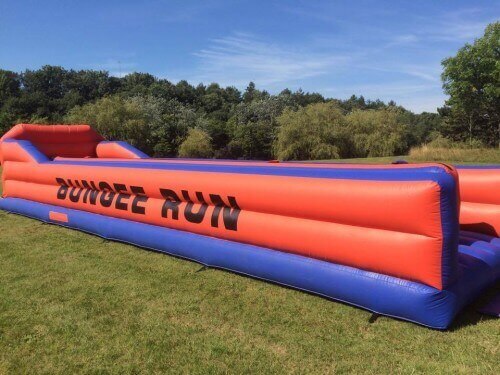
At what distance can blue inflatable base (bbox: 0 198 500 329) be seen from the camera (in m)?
2.62

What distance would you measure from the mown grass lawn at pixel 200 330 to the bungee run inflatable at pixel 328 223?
19 centimetres

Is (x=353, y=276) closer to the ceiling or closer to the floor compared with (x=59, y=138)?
closer to the floor

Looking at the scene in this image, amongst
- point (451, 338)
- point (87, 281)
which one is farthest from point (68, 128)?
point (451, 338)

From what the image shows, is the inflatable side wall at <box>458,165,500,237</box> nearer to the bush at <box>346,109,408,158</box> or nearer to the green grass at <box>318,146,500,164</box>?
the green grass at <box>318,146,500,164</box>

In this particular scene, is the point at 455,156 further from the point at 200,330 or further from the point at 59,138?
the point at 200,330

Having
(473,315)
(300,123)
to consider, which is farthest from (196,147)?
(473,315)

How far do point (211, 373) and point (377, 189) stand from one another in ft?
5.23

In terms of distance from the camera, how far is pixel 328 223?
3176 mm

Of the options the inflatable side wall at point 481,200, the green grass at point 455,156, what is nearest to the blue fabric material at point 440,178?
the inflatable side wall at point 481,200

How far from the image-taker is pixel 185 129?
42.6 metres

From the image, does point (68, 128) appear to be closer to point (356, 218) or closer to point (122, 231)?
point (122, 231)

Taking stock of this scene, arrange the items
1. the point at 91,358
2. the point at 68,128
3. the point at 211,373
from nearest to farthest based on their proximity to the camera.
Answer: the point at 211,373 → the point at 91,358 → the point at 68,128

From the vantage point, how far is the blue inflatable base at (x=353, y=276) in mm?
2625

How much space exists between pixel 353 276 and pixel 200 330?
1.13 m
